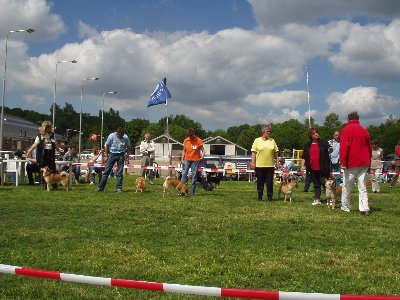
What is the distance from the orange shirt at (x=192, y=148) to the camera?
1421 centimetres

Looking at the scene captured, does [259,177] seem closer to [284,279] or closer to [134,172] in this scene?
[284,279]

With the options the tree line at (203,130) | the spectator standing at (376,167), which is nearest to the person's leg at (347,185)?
the spectator standing at (376,167)

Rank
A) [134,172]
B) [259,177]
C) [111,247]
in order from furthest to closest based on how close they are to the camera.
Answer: [134,172] < [259,177] < [111,247]

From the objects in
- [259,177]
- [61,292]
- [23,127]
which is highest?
[23,127]

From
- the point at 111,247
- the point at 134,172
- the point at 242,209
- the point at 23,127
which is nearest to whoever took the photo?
the point at 111,247

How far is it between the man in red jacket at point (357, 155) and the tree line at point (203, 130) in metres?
77.1

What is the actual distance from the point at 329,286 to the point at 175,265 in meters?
1.56

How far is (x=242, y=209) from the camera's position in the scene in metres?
10.2

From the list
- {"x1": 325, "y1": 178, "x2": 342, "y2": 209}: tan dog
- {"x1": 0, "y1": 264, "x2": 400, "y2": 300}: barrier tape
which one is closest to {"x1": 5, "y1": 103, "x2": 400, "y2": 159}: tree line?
{"x1": 325, "y1": 178, "x2": 342, "y2": 209}: tan dog

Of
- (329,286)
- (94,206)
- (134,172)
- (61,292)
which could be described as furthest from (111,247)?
(134,172)

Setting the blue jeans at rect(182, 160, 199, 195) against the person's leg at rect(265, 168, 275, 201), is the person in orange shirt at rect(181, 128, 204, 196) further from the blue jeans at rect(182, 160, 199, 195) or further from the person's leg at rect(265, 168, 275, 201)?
the person's leg at rect(265, 168, 275, 201)

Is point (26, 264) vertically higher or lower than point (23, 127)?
lower

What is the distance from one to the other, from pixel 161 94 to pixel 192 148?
1093 centimetres

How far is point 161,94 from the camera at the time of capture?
81.0 feet
